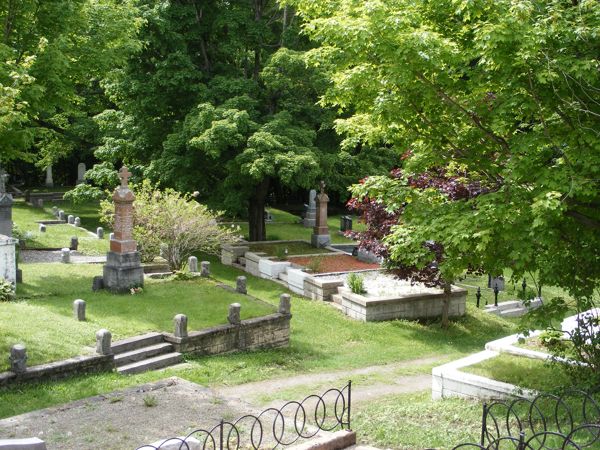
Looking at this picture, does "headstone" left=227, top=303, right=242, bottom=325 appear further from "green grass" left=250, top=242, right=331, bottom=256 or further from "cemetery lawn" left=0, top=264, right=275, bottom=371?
"green grass" left=250, top=242, right=331, bottom=256

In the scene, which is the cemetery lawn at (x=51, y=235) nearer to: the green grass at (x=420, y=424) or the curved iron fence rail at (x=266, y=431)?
the curved iron fence rail at (x=266, y=431)

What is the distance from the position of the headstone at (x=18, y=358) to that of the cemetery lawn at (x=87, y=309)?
30 centimetres

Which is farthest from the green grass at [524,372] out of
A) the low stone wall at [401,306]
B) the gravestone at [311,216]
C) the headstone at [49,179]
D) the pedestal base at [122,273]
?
the headstone at [49,179]

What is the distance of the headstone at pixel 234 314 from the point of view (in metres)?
16.8

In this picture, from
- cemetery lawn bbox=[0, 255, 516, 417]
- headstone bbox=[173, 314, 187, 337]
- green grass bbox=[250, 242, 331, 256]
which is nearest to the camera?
cemetery lawn bbox=[0, 255, 516, 417]

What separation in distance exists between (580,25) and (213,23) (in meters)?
20.9

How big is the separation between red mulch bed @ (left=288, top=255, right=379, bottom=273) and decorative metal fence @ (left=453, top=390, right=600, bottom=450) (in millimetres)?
15272

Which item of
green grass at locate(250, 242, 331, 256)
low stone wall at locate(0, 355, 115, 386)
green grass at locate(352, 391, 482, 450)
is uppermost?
green grass at locate(250, 242, 331, 256)

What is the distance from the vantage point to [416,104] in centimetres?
1119

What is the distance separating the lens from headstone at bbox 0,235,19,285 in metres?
17.9

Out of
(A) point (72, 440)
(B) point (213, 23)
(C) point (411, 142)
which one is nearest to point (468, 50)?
(C) point (411, 142)

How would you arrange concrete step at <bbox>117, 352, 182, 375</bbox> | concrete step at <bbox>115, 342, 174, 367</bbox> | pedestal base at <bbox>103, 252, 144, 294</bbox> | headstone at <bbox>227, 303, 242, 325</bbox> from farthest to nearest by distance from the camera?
pedestal base at <bbox>103, 252, 144, 294</bbox>
headstone at <bbox>227, 303, 242, 325</bbox>
concrete step at <bbox>115, 342, 174, 367</bbox>
concrete step at <bbox>117, 352, 182, 375</bbox>

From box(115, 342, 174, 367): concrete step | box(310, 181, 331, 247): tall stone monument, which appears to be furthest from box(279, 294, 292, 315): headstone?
box(310, 181, 331, 247): tall stone monument

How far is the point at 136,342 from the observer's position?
1527 centimetres
